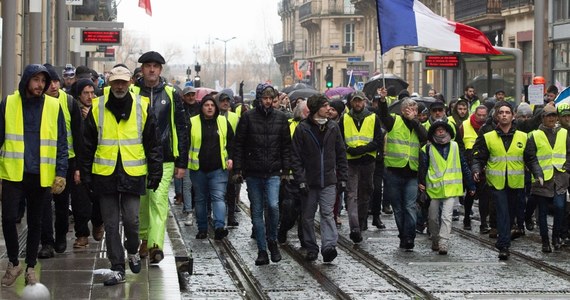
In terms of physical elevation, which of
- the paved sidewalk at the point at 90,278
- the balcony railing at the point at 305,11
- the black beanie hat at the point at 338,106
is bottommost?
the paved sidewalk at the point at 90,278

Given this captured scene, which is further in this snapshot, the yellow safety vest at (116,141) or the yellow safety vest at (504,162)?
the yellow safety vest at (504,162)

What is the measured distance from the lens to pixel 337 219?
1873 cm

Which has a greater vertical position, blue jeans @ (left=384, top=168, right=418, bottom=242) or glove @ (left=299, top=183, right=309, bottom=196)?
glove @ (left=299, top=183, right=309, bottom=196)

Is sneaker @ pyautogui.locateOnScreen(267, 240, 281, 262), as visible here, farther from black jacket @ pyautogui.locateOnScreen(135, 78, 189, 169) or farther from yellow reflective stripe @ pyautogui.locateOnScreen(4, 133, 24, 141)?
yellow reflective stripe @ pyautogui.locateOnScreen(4, 133, 24, 141)

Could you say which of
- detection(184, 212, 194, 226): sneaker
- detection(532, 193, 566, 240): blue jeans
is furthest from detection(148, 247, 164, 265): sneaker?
detection(184, 212, 194, 226): sneaker

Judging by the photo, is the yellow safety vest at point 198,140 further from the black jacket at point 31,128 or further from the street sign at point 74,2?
the street sign at point 74,2

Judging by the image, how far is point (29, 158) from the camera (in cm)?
1094

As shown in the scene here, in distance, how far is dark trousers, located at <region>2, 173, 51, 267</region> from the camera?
10.9m

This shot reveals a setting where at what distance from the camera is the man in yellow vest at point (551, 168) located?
1580 centimetres

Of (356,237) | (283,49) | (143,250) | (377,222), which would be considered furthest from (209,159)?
(283,49)

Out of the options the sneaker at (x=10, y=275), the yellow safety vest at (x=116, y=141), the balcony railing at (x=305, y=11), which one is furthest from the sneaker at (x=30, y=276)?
the balcony railing at (x=305, y=11)

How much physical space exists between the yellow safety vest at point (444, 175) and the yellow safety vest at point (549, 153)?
37.3 inches

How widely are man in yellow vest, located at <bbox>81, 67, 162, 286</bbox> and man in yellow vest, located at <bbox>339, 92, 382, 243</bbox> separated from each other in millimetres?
5612

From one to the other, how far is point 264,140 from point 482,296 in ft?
11.1
